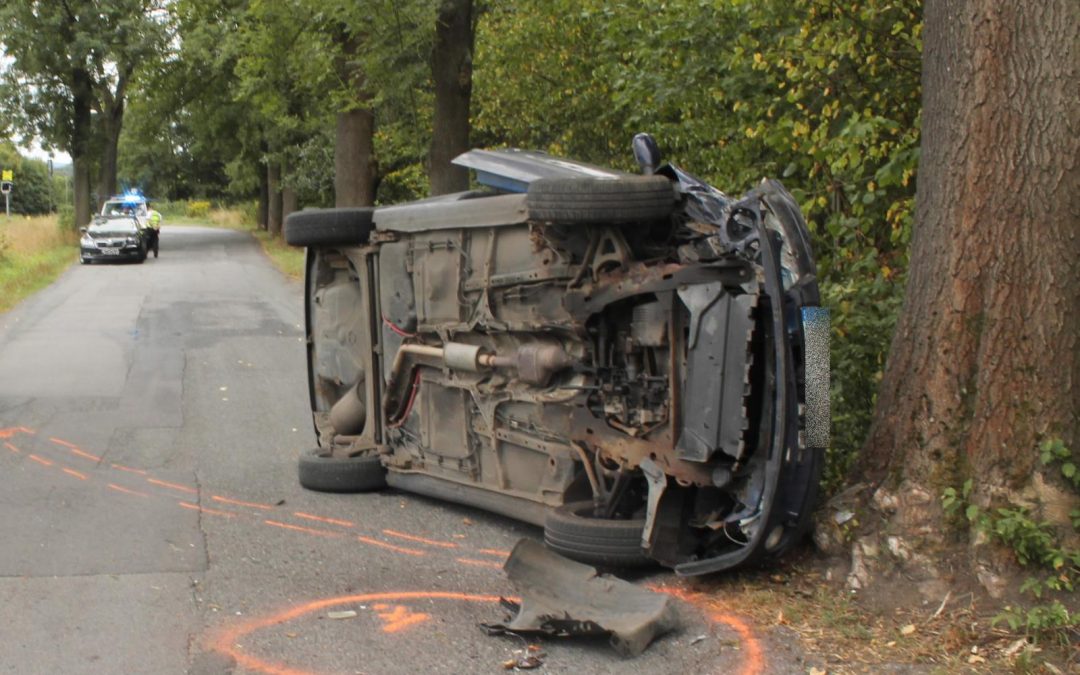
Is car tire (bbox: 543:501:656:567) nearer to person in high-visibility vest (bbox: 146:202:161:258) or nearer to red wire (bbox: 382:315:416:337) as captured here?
red wire (bbox: 382:315:416:337)

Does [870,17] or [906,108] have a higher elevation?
[870,17]

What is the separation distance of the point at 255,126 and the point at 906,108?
32973 mm

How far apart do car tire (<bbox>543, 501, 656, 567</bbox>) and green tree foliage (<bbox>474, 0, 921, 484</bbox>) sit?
1148mm

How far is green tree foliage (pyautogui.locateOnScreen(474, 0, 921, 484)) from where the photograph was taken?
711 centimetres

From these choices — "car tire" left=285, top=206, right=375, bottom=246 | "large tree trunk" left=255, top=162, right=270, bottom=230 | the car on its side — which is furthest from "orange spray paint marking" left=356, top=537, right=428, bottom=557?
"large tree trunk" left=255, top=162, right=270, bottom=230

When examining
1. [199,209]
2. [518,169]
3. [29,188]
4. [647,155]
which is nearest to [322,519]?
[518,169]

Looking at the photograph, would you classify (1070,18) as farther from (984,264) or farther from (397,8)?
(397,8)

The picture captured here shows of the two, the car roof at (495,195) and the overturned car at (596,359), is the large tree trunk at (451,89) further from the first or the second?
the car roof at (495,195)

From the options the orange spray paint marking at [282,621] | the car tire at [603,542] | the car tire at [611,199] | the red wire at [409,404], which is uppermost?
the car tire at [611,199]

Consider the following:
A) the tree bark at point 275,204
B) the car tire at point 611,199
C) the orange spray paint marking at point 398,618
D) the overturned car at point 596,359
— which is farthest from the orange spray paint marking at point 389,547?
the tree bark at point 275,204

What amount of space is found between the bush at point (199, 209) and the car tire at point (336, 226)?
71.4 meters

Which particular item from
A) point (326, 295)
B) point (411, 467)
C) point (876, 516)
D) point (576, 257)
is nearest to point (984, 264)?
point (876, 516)

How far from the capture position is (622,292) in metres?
5.98

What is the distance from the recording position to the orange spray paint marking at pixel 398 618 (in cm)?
541
